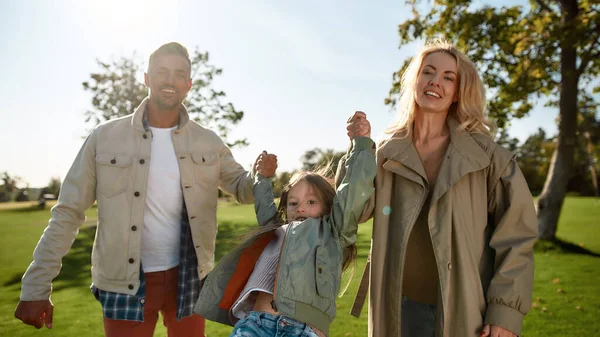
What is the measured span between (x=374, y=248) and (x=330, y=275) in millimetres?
350

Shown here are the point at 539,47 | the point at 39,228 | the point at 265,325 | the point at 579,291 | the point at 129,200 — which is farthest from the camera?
the point at 39,228

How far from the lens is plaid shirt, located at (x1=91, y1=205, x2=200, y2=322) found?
3420 mm

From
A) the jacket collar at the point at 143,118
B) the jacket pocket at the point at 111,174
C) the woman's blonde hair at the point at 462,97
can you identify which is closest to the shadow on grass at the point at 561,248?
the woman's blonde hair at the point at 462,97

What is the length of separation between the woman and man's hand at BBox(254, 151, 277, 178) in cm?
74

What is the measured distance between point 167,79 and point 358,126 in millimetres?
1483

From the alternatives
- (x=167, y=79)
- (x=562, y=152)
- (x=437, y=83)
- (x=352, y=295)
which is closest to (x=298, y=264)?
(x=437, y=83)

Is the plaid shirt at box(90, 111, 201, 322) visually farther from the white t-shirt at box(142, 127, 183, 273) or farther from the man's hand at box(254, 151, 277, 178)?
the man's hand at box(254, 151, 277, 178)

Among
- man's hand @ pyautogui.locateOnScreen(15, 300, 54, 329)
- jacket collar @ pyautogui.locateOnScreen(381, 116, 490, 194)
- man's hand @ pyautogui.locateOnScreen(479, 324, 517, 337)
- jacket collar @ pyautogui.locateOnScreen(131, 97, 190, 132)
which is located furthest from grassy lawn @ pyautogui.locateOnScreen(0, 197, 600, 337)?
man's hand @ pyautogui.locateOnScreen(479, 324, 517, 337)

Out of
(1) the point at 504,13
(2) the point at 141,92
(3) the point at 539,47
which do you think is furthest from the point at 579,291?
(2) the point at 141,92

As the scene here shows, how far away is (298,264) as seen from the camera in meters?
2.89

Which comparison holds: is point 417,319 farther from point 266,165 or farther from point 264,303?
point 266,165

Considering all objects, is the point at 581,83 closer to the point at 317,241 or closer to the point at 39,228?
the point at 317,241

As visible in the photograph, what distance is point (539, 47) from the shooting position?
548 inches

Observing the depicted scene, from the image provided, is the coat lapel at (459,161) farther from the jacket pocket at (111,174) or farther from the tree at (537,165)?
the tree at (537,165)
